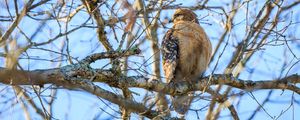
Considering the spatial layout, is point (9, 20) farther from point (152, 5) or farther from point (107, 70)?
point (152, 5)

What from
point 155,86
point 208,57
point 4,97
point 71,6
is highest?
point 71,6

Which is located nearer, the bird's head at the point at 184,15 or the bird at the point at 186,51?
the bird at the point at 186,51

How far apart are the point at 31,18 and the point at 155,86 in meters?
1.16

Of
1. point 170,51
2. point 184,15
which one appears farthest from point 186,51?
point 184,15

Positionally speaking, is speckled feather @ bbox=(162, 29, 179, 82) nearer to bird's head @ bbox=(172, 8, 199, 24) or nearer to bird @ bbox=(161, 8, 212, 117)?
bird @ bbox=(161, 8, 212, 117)

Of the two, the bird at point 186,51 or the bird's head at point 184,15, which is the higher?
the bird's head at point 184,15

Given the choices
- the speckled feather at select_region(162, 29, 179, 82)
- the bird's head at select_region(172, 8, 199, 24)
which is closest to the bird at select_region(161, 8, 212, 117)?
the speckled feather at select_region(162, 29, 179, 82)

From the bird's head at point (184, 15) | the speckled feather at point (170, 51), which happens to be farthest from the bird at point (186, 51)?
the bird's head at point (184, 15)

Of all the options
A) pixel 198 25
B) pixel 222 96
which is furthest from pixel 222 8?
pixel 222 96

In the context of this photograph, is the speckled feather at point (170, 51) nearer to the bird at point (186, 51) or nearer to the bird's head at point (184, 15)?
the bird at point (186, 51)

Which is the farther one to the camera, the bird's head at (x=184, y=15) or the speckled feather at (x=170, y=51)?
the bird's head at (x=184, y=15)

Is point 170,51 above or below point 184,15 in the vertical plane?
below

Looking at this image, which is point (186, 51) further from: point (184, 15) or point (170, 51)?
point (184, 15)

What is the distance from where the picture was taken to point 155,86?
178 inches
